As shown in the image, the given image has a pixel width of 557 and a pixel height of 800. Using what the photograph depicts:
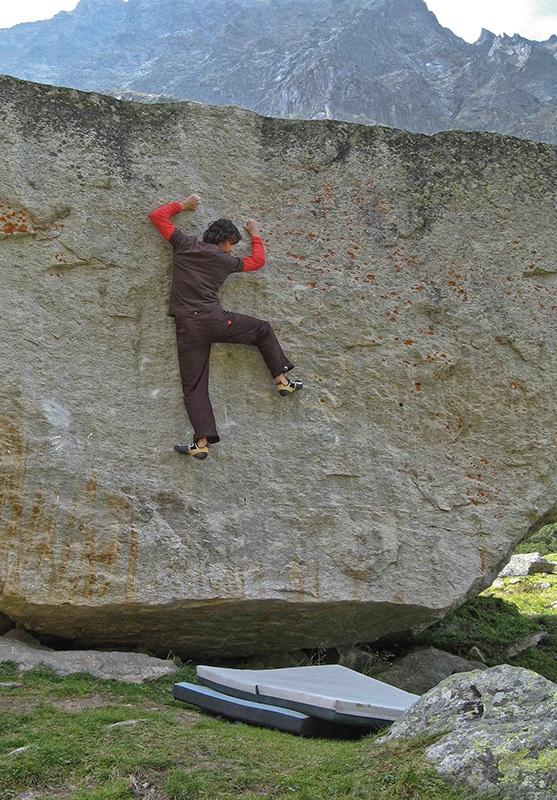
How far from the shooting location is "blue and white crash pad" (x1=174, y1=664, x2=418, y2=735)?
5.34m

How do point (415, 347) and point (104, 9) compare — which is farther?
point (104, 9)

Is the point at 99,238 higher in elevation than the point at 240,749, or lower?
higher

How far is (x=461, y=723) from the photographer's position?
14.7 feet

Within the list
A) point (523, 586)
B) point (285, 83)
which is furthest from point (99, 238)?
point (285, 83)

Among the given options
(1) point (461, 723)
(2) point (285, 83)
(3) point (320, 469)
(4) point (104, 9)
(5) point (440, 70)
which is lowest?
(1) point (461, 723)

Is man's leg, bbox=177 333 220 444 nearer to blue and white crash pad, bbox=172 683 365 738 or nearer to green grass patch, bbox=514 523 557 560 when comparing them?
blue and white crash pad, bbox=172 683 365 738

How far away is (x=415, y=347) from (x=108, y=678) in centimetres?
439

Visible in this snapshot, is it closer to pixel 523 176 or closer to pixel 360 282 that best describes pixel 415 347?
pixel 360 282

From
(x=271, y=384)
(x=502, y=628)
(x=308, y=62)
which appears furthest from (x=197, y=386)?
(x=308, y=62)

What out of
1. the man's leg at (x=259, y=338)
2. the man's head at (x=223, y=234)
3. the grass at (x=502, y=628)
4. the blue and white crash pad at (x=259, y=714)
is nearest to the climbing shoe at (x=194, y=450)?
the man's leg at (x=259, y=338)

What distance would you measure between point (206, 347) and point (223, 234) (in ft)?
3.72

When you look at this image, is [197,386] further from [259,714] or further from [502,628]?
[502,628]

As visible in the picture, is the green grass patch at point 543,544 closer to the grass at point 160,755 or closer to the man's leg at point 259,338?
the man's leg at point 259,338

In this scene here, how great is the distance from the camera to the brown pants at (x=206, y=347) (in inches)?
313
